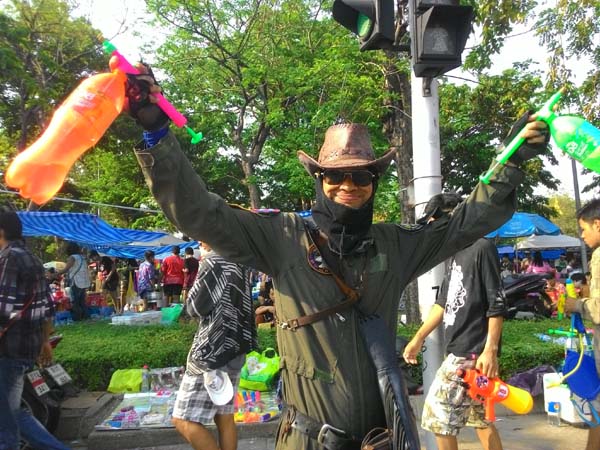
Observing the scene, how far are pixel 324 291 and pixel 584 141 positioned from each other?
3.74 feet

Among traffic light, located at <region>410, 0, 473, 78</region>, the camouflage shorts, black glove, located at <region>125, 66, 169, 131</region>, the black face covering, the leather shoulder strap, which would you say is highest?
traffic light, located at <region>410, 0, 473, 78</region>

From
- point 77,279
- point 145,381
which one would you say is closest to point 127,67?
point 145,381

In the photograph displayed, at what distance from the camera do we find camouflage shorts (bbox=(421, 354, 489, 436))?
142 inches

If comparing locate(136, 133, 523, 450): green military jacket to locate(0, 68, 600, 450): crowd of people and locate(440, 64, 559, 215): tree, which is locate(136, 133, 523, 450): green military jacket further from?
locate(440, 64, 559, 215): tree

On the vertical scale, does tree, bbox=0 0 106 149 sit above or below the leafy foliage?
above

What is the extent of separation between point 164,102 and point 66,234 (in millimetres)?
12727

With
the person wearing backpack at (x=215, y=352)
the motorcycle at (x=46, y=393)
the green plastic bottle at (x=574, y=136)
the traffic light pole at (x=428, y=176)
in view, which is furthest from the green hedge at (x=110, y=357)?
the green plastic bottle at (x=574, y=136)

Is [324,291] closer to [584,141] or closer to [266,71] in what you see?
[584,141]

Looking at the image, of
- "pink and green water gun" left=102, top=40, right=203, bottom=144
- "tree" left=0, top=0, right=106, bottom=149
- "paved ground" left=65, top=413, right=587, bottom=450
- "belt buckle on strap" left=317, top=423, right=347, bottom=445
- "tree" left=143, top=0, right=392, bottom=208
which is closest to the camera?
"pink and green water gun" left=102, top=40, right=203, bottom=144

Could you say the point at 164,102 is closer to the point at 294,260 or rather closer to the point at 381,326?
the point at 294,260

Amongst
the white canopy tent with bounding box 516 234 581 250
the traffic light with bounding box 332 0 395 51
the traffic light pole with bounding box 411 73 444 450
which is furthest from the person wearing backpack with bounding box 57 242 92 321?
the white canopy tent with bounding box 516 234 581 250

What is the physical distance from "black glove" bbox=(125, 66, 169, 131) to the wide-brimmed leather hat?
0.72 metres

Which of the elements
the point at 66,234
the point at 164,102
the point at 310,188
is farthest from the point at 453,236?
the point at 310,188

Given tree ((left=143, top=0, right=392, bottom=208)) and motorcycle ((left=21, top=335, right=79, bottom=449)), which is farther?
tree ((left=143, top=0, right=392, bottom=208))
